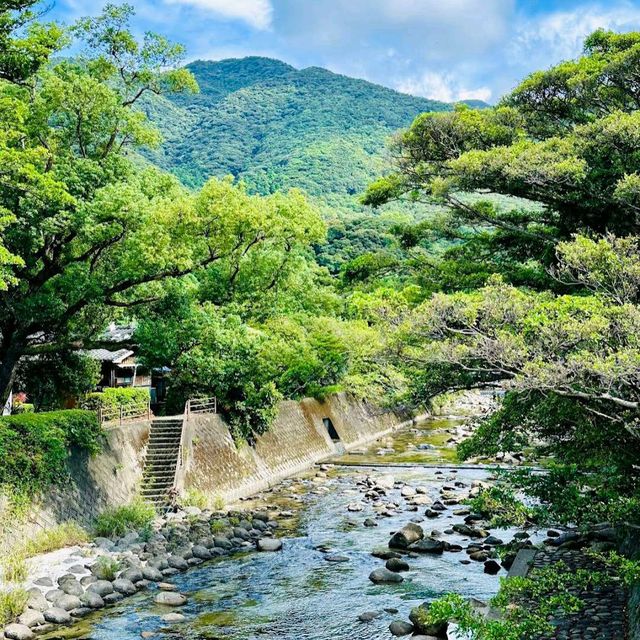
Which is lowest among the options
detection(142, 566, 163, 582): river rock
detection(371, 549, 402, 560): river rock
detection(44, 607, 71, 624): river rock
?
detection(371, 549, 402, 560): river rock

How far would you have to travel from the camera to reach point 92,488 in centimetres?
1903

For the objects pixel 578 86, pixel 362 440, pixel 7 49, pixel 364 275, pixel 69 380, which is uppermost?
pixel 7 49

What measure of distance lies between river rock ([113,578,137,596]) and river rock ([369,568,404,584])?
18.0ft

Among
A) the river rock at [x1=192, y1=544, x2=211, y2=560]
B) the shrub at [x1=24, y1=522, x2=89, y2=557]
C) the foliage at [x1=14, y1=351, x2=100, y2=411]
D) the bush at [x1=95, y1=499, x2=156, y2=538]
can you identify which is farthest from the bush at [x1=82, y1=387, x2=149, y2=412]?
the river rock at [x1=192, y1=544, x2=211, y2=560]

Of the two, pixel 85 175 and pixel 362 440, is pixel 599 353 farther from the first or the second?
pixel 362 440

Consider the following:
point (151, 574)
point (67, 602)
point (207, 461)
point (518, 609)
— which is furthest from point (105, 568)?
point (518, 609)

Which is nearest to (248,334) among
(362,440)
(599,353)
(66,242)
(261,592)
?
(66,242)

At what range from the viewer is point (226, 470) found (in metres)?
25.0

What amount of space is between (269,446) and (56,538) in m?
13.4

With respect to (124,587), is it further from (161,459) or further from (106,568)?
(161,459)

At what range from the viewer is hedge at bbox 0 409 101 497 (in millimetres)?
15992

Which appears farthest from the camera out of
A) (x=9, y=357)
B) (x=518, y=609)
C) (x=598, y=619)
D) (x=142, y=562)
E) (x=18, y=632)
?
(x=9, y=357)

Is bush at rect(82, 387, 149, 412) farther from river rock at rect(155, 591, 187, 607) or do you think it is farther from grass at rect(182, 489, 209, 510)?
river rock at rect(155, 591, 187, 607)

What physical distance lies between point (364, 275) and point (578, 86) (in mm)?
8285
